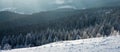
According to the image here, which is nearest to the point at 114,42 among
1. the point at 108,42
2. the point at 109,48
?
the point at 108,42

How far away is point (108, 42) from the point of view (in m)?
22.1

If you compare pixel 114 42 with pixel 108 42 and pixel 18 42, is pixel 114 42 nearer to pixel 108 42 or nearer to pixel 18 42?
pixel 108 42

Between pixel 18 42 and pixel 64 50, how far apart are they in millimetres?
100583

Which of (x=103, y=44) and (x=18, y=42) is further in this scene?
(x=18, y=42)

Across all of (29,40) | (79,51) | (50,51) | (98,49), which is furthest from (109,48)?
(29,40)

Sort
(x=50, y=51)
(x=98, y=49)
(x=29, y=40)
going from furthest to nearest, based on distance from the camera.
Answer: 1. (x=29, y=40)
2. (x=50, y=51)
3. (x=98, y=49)

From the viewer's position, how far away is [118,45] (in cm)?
2030

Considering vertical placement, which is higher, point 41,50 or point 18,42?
point 41,50

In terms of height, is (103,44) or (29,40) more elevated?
(103,44)

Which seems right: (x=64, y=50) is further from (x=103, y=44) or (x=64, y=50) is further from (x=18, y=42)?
(x=18, y=42)

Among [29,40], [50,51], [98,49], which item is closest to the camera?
[98,49]

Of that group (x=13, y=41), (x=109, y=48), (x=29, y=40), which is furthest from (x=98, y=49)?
(x=13, y=41)

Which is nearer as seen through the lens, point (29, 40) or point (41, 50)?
point (41, 50)

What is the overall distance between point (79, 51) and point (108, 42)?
11.0 ft
